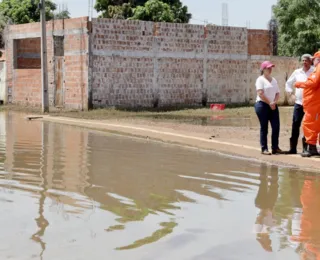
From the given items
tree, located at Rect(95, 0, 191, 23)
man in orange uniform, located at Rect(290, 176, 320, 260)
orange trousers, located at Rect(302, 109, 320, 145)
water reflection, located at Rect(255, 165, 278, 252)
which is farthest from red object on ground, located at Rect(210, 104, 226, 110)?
man in orange uniform, located at Rect(290, 176, 320, 260)

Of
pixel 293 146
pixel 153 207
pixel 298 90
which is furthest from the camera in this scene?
pixel 293 146

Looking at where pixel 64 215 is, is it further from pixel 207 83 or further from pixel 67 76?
pixel 207 83

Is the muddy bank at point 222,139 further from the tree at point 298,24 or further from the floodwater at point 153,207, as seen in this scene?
the tree at point 298,24

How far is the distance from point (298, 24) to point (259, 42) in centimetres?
269

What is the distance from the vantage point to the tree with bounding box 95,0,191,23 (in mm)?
39125

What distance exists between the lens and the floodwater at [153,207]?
4.86 metres

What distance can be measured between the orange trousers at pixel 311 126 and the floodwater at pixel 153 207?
2.63ft

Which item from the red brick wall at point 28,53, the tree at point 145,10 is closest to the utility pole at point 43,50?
the red brick wall at point 28,53

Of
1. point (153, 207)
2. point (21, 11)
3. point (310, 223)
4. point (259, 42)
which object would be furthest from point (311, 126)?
point (21, 11)

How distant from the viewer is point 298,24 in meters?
28.1

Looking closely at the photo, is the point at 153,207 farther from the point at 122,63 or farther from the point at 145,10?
the point at 145,10

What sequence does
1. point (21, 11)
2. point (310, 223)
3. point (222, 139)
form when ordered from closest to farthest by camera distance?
point (310, 223) < point (222, 139) < point (21, 11)

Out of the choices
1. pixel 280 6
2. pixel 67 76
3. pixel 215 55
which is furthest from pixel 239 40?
pixel 67 76

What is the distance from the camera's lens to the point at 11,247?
483 cm
